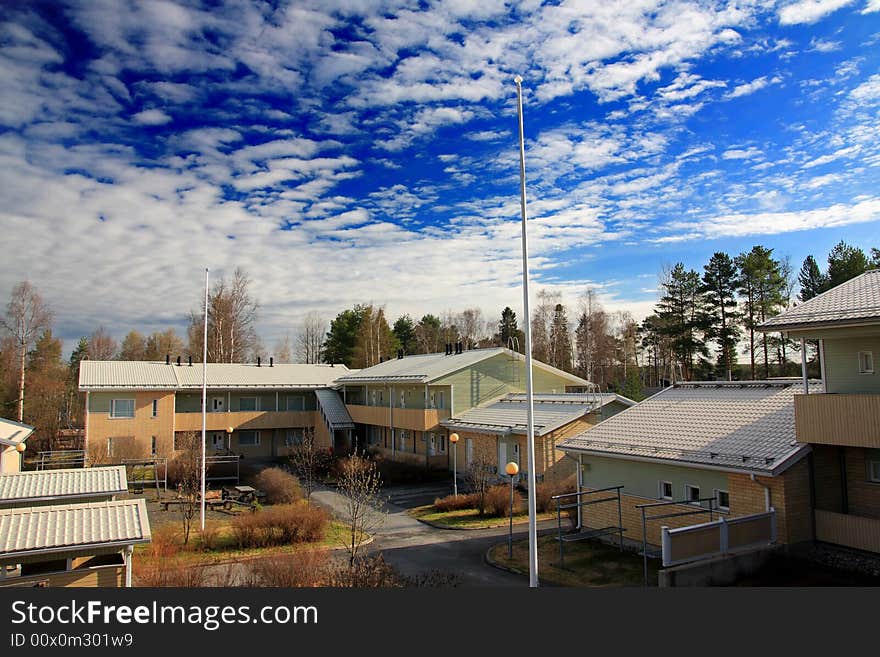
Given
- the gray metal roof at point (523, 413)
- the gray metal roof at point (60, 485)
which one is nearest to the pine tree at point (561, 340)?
the gray metal roof at point (523, 413)

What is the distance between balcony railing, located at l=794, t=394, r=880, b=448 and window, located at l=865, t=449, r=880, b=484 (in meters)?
1.49

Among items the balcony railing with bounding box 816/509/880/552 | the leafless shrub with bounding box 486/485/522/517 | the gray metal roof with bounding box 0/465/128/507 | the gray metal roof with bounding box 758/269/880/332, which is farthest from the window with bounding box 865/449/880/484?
the gray metal roof with bounding box 0/465/128/507

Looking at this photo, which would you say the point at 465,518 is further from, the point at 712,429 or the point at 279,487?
the point at 712,429

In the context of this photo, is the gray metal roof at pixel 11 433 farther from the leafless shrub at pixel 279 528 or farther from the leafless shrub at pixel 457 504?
the leafless shrub at pixel 457 504

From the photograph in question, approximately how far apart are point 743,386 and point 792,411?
311 cm

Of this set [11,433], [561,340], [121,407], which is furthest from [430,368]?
[561,340]

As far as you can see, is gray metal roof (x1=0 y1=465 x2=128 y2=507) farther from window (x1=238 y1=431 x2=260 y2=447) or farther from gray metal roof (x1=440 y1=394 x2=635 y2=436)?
window (x1=238 y1=431 x2=260 y2=447)

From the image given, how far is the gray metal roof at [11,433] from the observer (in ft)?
68.5

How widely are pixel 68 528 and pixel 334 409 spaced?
106 feet

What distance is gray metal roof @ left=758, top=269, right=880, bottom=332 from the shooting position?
14.5 m

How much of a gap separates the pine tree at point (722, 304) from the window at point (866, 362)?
29.1m

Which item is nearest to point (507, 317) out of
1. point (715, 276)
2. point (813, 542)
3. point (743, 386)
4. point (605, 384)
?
point (605, 384)

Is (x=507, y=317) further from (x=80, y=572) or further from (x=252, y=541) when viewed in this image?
(x=80, y=572)

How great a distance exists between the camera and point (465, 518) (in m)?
24.2
